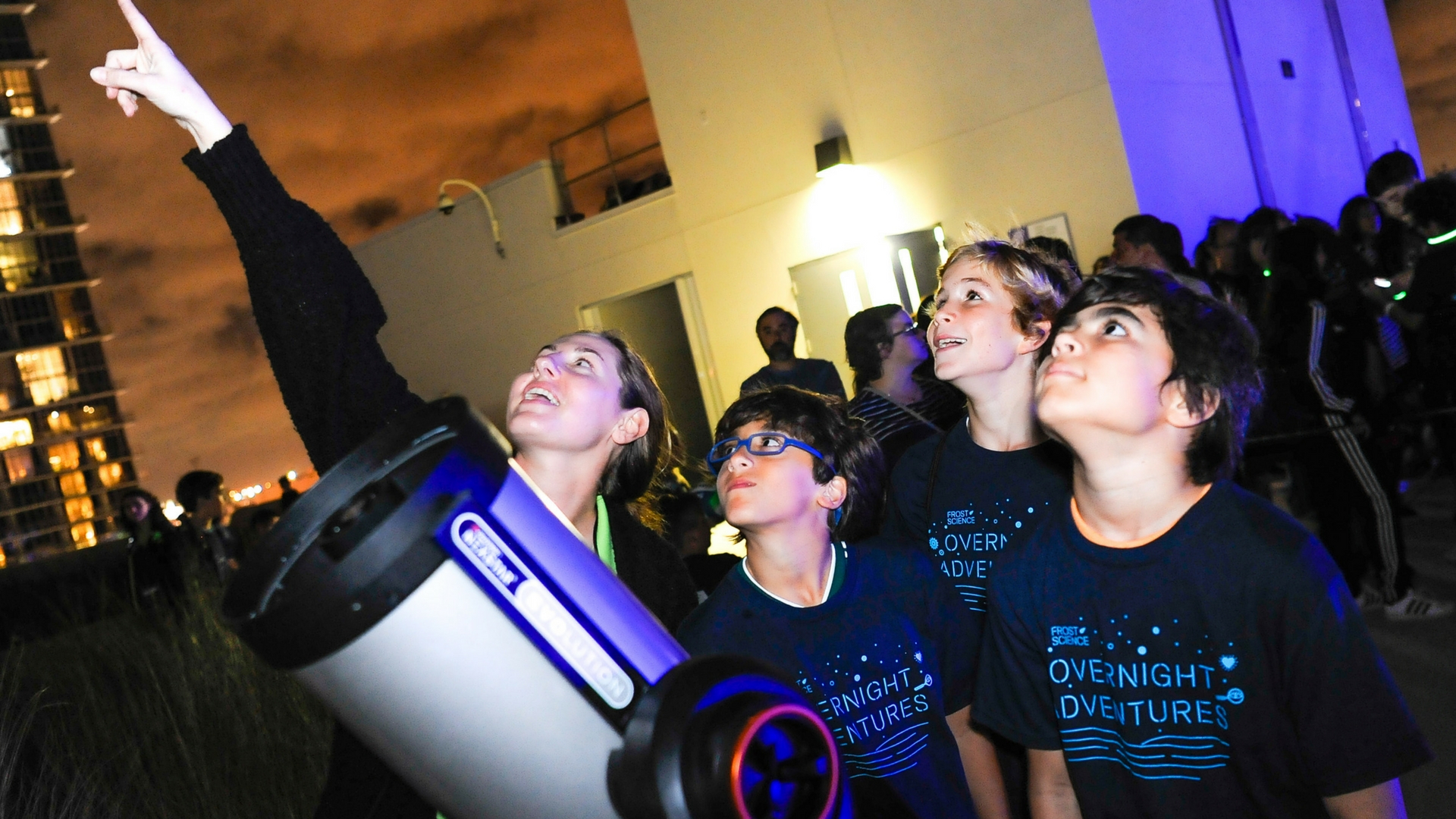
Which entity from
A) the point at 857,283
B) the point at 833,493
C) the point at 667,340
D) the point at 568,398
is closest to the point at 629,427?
the point at 568,398

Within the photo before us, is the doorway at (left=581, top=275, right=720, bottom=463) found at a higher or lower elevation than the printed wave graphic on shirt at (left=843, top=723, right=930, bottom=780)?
higher

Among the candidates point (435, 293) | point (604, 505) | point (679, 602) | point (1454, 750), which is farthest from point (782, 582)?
point (435, 293)

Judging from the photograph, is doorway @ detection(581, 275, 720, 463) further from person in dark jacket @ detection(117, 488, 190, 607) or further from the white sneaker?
the white sneaker

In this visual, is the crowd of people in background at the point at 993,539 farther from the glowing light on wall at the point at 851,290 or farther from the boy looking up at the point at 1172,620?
the glowing light on wall at the point at 851,290

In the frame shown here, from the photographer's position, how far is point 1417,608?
4336 mm

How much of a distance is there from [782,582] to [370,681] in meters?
1.15

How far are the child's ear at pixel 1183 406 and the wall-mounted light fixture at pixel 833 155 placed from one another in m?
8.07

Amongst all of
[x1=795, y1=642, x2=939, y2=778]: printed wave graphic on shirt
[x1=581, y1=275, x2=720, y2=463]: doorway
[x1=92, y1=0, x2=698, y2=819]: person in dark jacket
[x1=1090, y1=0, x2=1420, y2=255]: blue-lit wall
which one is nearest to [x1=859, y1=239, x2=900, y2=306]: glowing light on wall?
[x1=1090, y1=0, x2=1420, y2=255]: blue-lit wall

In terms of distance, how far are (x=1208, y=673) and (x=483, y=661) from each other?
112 centimetres

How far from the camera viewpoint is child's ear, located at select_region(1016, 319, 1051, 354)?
2402 millimetres

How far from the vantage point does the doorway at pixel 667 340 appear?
1250cm

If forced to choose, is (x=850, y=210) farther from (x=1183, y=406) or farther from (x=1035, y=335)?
(x=1183, y=406)

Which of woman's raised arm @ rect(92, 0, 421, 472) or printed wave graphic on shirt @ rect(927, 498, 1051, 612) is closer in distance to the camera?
woman's raised arm @ rect(92, 0, 421, 472)

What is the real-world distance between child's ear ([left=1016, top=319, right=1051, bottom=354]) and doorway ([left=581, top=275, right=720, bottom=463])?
986 centimetres
